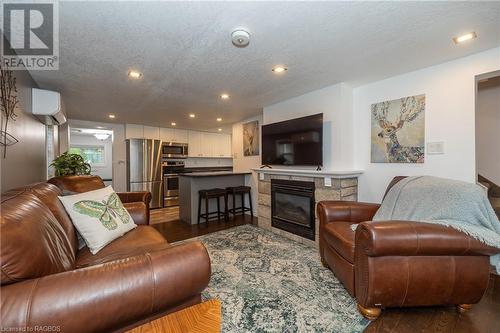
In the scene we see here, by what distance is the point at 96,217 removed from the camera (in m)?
1.57

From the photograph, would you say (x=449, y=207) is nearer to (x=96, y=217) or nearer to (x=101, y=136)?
(x=96, y=217)

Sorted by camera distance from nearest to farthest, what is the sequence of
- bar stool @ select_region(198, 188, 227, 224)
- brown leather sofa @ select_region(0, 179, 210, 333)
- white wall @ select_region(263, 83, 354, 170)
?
brown leather sofa @ select_region(0, 179, 210, 333) < white wall @ select_region(263, 83, 354, 170) < bar stool @ select_region(198, 188, 227, 224)

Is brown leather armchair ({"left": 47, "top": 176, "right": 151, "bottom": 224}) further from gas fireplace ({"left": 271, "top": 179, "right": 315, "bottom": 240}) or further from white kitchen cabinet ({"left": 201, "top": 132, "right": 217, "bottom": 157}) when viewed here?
white kitchen cabinet ({"left": 201, "top": 132, "right": 217, "bottom": 157})

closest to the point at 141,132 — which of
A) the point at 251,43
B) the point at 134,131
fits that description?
the point at 134,131

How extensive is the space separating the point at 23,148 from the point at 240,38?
229cm

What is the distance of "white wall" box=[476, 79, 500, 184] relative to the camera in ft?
8.86

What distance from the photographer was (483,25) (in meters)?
1.61

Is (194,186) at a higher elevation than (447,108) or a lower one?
lower

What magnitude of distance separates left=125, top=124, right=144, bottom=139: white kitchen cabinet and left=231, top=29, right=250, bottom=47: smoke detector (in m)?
4.59

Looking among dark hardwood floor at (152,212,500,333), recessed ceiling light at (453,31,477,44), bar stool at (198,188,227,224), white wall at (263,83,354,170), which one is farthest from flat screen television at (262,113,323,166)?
dark hardwood floor at (152,212,500,333)

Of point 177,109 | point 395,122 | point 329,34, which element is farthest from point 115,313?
point 177,109

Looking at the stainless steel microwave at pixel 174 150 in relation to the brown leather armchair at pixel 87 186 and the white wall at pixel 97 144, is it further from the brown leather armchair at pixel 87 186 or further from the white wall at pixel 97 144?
the white wall at pixel 97 144

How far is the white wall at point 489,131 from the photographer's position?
2.70 meters

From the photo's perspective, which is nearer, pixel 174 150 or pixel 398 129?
pixel 398 129
